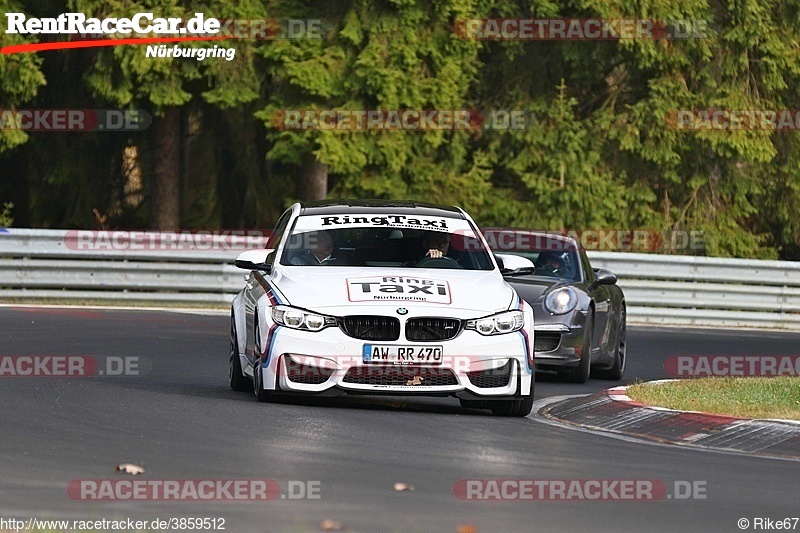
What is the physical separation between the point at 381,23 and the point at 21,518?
20.6 m

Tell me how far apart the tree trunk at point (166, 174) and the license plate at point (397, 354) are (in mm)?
17764

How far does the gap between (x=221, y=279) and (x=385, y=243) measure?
11553mm

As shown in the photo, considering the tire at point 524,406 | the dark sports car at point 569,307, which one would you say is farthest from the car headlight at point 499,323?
the dark sports car at point 569,307

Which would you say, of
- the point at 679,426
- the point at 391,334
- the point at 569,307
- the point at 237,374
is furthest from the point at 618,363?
the point at 391,334

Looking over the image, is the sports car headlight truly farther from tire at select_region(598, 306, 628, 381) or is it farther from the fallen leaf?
the fallen leaf

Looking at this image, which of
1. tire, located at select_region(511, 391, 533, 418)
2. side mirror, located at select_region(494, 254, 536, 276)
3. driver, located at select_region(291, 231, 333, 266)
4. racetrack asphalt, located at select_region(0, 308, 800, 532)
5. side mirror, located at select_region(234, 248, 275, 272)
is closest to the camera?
racetrack asphalt, located at select_region(0, 308, 800, 532)

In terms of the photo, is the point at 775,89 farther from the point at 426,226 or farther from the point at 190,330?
the point at 426,226

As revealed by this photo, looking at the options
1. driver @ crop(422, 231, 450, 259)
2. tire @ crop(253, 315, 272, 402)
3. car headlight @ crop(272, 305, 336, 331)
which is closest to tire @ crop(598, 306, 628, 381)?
driver @ crop(422, 231, 450, 259)

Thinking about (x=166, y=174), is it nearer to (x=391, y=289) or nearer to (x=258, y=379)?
(x=258, y=379)

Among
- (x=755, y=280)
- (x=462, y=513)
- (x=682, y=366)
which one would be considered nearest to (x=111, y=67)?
(x=755, y=280)

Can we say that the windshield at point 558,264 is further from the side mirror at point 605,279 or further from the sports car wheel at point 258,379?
the sports car wheel at point 258,379

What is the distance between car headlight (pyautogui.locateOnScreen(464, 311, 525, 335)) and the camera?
1156 cm

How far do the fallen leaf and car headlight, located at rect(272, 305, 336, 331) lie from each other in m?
2.76

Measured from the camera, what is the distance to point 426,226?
1287cm
